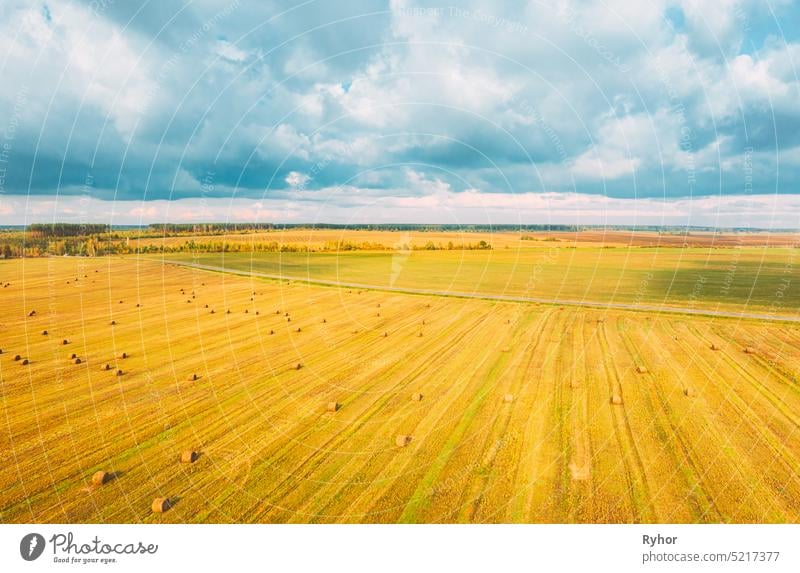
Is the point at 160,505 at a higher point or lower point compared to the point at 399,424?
lower

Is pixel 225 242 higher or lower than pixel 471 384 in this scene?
higher

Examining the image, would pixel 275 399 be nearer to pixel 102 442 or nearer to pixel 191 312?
pixel 102 442

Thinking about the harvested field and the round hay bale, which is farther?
the harvested field

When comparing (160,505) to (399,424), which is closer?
(160,505)

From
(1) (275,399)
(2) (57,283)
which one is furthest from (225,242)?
(1) (275,399)
